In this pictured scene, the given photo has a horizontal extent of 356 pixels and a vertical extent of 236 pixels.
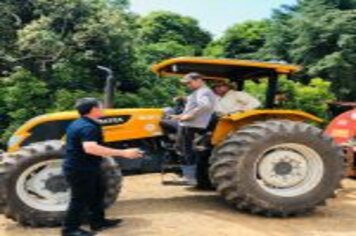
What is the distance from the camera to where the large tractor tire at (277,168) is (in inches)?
334

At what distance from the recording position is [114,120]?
353 inches

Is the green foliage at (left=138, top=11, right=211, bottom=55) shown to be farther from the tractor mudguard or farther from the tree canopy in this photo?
the tractor mudguard

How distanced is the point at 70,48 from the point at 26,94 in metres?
1.77

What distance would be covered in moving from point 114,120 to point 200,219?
5.68 feet

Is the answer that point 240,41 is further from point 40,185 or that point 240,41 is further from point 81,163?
point 81,163

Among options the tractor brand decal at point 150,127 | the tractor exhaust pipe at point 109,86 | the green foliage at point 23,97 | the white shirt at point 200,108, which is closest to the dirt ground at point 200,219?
the tractor brand decal at point 150,127

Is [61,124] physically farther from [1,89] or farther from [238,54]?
[238,54]

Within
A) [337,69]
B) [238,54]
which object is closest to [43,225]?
[337,69]

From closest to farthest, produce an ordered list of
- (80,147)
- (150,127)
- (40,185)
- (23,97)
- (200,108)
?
(80,147) → (40,185) → (200,108) → (150,127) → (23,97)

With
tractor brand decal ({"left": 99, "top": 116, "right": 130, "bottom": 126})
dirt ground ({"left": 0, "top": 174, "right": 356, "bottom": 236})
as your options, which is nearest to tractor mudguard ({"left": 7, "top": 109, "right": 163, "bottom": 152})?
tractor brand decal ({"left": 99, "top": 116, "right": 130, "bottom": 126})

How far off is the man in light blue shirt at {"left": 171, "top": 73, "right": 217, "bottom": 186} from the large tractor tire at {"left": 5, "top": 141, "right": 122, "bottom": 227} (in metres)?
1.03

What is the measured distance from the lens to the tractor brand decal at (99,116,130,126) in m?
8.93

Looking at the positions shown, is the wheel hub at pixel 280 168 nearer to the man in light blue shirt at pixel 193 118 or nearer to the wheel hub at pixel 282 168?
the wheel hub at pixel 282 168

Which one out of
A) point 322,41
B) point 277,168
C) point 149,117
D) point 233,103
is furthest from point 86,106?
point 322,41
